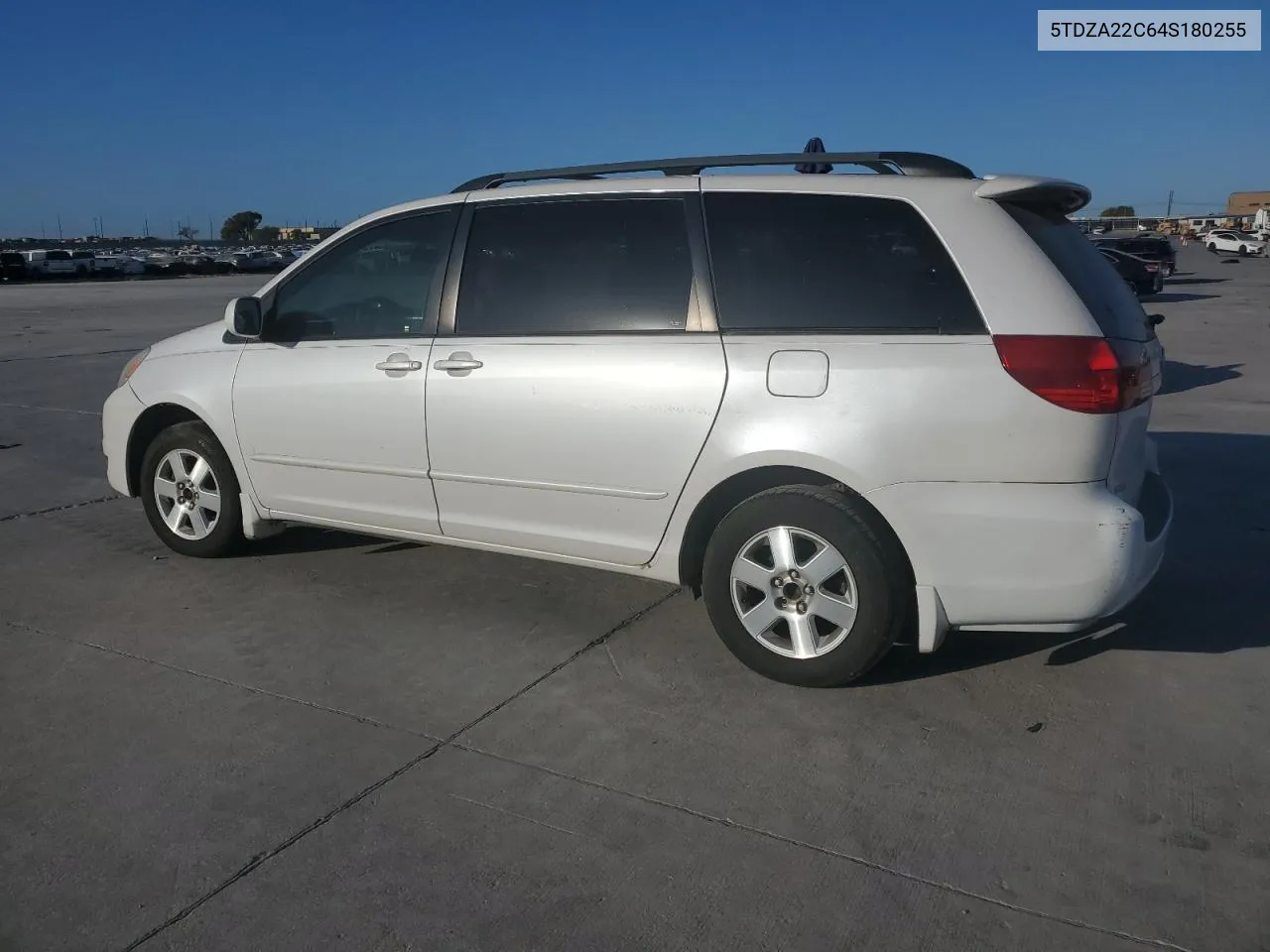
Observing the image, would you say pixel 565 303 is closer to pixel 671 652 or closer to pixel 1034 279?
pixel 671 652

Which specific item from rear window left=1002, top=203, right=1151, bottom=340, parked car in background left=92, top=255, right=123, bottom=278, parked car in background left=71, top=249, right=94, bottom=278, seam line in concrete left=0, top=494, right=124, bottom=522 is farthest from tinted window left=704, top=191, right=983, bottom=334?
parked car in background left=92, top=255, right=123, bottom=278

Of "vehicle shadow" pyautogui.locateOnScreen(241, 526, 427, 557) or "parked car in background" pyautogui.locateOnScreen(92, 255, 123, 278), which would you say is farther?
"parked car in background" pyautogui.locateOnScreen(92, 255, 123, 278)

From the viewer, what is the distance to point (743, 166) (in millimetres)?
4383

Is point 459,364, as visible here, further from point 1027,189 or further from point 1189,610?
point 1189,610

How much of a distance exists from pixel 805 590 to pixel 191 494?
325 cm

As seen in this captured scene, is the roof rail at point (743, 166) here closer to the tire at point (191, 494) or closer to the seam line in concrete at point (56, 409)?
the tire at point (191, 494)

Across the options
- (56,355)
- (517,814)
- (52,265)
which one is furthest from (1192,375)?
(52,265)

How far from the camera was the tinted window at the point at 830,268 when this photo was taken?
3803 mm

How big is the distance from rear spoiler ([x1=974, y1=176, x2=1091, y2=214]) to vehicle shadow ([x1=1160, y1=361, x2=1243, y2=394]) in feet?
26.7

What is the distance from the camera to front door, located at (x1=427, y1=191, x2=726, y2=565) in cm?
414

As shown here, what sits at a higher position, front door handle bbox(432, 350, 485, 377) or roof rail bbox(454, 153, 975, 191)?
roof rail bbox(454, 153, 975, 191)

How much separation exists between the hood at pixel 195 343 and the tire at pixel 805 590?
281 centimetres

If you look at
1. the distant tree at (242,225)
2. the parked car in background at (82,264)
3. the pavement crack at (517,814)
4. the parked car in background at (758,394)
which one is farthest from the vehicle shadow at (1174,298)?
the distant tree at (242,225)

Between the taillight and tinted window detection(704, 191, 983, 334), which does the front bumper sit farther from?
the taillight
